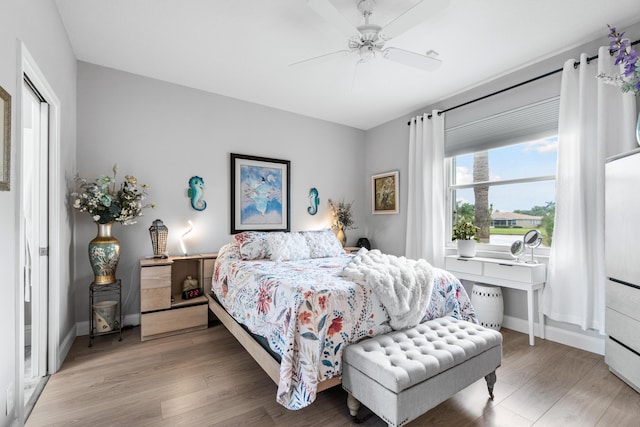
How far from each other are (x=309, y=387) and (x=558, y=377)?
1916 mm

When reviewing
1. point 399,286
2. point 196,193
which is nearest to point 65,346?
point 196,193

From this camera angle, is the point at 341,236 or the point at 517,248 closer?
the point at 517,248

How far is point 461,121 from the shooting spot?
3633mm

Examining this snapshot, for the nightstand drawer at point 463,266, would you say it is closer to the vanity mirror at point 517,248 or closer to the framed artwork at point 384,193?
the vanity mirror at point 517,248

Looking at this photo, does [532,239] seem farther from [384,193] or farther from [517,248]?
[384,193]

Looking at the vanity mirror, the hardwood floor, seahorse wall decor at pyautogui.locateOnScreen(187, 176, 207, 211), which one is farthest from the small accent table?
the vanity mirror

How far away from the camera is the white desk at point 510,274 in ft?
8.96

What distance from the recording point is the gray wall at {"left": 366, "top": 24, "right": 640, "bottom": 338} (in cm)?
285

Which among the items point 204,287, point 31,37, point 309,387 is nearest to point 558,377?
point 309,387

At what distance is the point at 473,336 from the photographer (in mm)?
1840

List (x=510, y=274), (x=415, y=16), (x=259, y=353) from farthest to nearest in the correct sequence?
(x=510, y=274), (x=259, y=353), (x=415, y=16)

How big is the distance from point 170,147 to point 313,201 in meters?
2.03

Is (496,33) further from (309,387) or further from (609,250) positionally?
(309,387)

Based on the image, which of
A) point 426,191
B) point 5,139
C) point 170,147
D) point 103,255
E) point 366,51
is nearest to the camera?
point 5,139
